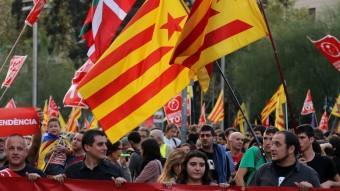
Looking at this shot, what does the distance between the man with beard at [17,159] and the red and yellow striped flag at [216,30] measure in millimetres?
2138

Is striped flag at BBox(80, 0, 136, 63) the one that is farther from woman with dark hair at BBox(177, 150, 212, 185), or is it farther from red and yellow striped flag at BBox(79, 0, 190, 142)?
woman with dark hair at BBox(177, 150, 212, 185)

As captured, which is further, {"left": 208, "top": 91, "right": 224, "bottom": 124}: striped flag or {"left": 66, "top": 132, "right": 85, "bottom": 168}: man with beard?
{"left": 208, "top": 91, "right": 224, "bottom": 124}: striped flag

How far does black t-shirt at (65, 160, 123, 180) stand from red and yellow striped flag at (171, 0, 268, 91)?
1661 mm

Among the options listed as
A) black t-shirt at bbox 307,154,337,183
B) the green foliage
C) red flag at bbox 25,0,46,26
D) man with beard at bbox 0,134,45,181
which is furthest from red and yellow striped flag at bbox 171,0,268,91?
the green foliage

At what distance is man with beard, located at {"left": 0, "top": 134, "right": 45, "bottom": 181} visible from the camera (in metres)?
9.61

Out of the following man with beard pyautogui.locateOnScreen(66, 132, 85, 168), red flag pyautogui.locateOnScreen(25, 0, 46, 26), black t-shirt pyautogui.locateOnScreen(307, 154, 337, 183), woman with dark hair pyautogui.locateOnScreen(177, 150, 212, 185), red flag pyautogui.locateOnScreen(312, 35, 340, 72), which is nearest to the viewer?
woman with dark hair pyautogui.locateOnScreen(177, 150, 212, 185)

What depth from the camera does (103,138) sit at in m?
10.1

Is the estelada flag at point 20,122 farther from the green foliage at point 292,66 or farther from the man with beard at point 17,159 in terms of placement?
the green foliage at point 292,66

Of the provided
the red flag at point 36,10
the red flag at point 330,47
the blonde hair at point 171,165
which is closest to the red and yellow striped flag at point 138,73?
the blonde hair at point 171,165

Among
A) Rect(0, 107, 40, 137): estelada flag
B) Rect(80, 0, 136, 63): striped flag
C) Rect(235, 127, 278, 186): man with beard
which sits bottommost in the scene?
Rect(235, 127, 278, 186): man with beard

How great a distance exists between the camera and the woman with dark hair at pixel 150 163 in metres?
12.3

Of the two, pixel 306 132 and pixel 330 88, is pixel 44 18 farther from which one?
pixel 306 132

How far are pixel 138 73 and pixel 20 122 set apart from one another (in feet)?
5.42

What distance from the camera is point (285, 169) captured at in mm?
9531
